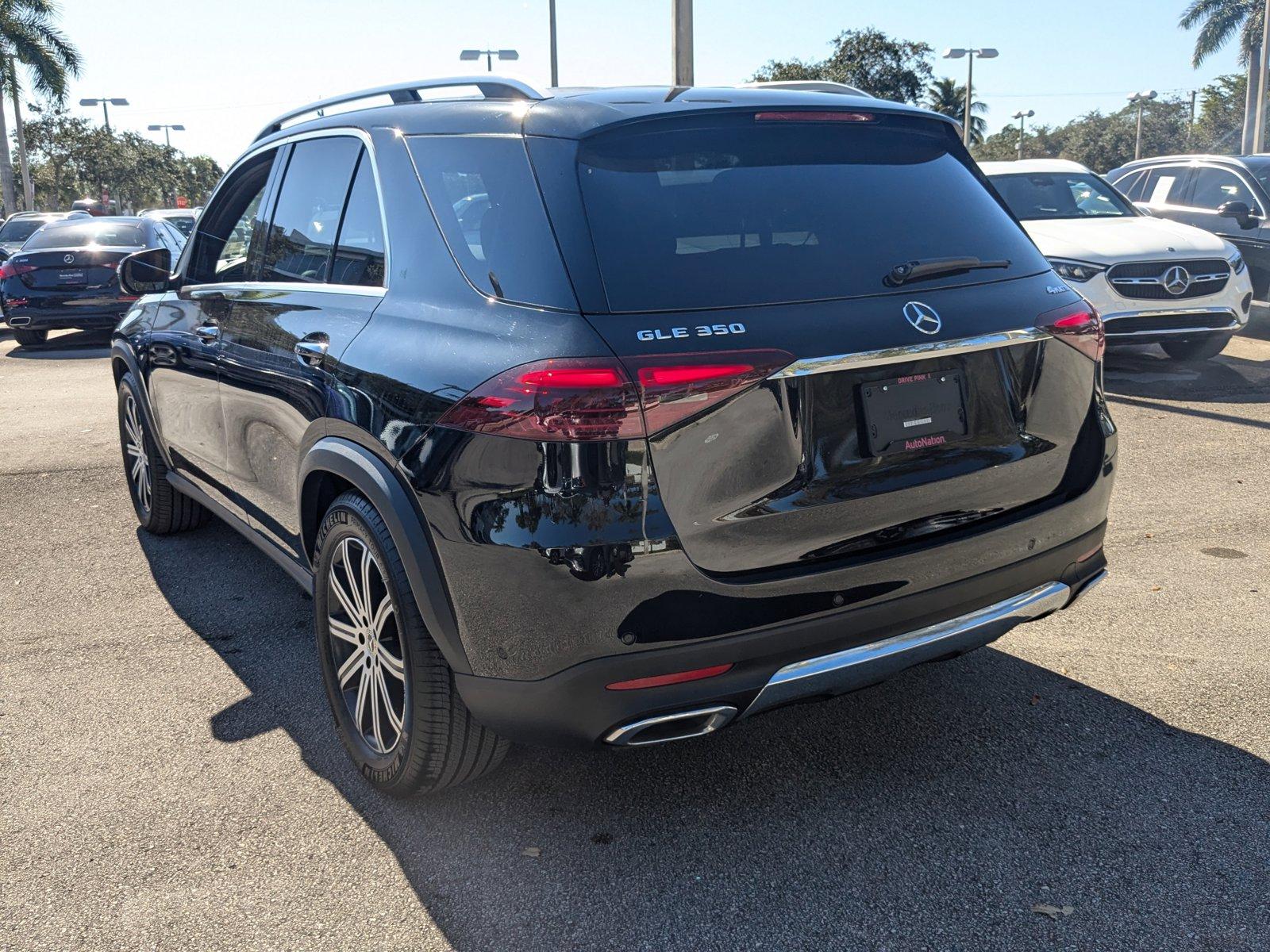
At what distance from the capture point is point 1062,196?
10719 millimetres

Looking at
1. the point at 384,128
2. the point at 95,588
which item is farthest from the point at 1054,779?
the point at 95,588

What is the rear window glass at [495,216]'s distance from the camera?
260cm

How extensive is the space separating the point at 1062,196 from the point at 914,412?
29.4 feet

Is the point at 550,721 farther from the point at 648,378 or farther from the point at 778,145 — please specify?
the point at 778,145

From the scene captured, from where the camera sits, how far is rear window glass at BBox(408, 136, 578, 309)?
2598mm

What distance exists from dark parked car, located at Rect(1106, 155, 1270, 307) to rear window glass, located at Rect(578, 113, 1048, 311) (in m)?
9.96

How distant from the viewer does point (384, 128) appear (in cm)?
323

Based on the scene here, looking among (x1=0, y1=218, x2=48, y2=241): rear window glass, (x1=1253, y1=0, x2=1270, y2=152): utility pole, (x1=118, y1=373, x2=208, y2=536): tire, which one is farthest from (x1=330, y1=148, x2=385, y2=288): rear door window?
(x1=1253, y1=0, x2=1270, y2=152): utility pole

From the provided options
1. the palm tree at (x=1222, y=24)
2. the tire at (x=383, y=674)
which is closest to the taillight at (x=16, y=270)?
the tire at (x=383, y=674)

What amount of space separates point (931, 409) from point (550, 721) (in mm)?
1129

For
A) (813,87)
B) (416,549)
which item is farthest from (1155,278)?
(416,549)

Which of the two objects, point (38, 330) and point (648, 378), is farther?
point (38, 330)

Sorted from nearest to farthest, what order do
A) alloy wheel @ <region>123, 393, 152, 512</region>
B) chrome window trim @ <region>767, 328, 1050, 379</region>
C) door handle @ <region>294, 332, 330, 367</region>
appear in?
chrome window trim @ <region>767, 328, 1050, 379</region>, door handle @ <region>294, 332, 330, 367</region>, alloy wheel @ <region>123, 393, 152, 512</region>

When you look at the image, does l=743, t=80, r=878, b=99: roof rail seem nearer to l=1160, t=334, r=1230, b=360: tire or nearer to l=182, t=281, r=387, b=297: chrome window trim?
l=182, t=281, r=387, b=297: chrome window trim
